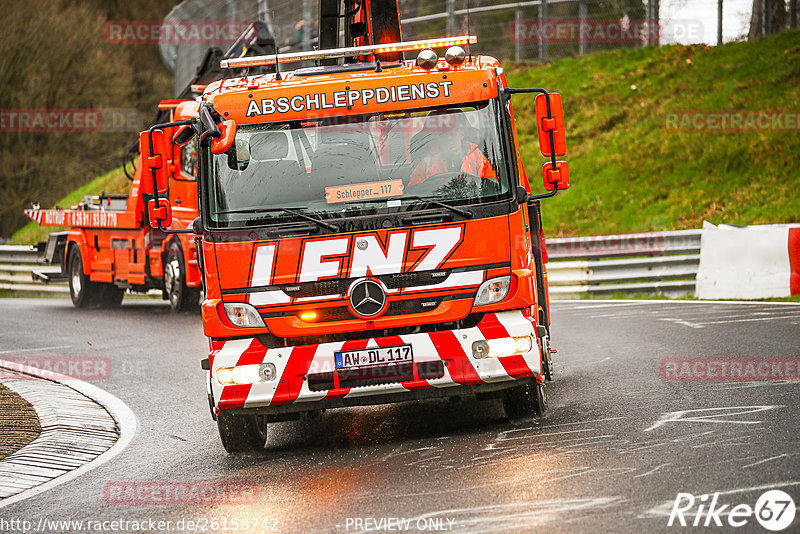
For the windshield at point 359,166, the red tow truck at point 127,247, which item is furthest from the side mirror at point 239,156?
the red tow truck at point 127,247

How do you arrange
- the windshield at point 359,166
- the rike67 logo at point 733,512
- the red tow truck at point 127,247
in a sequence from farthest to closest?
the red tow truck at point 127,247 < the windshield at point 359,166 < the rike67 logo at point 733,512

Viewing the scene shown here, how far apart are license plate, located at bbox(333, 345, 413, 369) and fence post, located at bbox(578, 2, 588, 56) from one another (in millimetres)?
20622

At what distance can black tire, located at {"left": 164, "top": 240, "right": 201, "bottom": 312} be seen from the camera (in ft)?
53.1

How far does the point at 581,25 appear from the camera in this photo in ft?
89.6

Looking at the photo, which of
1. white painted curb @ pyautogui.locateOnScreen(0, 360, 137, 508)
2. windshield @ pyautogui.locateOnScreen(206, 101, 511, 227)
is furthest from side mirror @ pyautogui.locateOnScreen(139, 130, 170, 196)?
white painted curb @ pyautogui.locateOnScreen(0, 360, 137, 508)

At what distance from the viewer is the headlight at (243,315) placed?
7.32 meters

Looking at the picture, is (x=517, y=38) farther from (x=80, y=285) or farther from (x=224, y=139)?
(x=224, y=139)

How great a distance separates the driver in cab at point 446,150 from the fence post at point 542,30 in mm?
19801

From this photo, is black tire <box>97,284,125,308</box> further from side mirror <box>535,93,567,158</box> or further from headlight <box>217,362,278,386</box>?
side mirror <box>535,93,567,158</box>

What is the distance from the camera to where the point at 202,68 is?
18.5m

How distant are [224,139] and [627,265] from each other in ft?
36.4

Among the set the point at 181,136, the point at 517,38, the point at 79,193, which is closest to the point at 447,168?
the point at 181,136

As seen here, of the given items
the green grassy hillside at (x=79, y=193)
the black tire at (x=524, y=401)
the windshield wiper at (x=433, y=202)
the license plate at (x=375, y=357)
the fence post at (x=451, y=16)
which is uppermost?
the fence post at (x=451, y=16)

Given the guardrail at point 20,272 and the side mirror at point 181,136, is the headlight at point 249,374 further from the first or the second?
the guardrail at point 20,272
